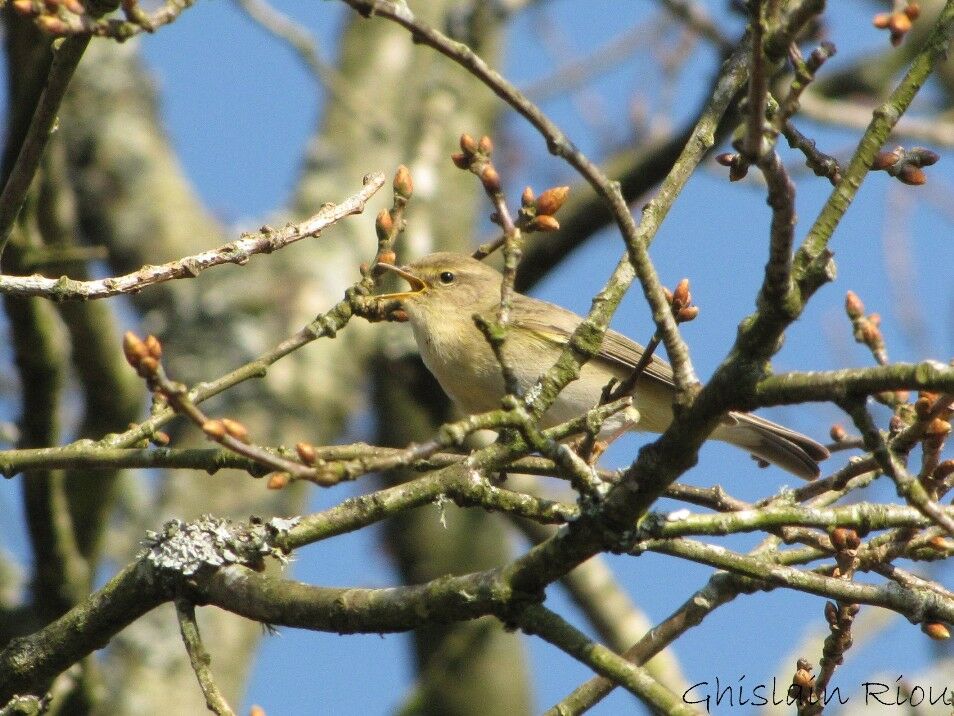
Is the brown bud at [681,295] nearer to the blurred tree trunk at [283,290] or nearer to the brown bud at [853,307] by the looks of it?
the brown bud at [853,307]

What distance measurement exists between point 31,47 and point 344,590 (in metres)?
3.28

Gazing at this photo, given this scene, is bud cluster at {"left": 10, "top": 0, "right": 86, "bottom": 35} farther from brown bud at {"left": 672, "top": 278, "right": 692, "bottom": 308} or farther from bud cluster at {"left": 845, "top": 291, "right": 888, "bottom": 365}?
bud cluster at {"left": 845, "top": 291, "right": 888, "bottom": 365}

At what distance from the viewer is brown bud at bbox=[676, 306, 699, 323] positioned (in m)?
3.10

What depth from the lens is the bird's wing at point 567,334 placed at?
17.8 ft

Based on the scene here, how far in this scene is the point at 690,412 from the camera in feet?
7.97

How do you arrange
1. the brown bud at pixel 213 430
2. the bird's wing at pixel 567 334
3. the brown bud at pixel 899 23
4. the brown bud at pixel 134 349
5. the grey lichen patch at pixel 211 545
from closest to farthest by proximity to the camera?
1. the brown bud at pixel 213 430
2. the brown bud at pixel 134 349
3. the brown bud at pixel 899 23
4. the grey lichen patch at pixel 211 545
5. the bird's wing at pixel 567 334

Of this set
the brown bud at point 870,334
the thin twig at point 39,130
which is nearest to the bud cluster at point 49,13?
the thin twig at point 39,130

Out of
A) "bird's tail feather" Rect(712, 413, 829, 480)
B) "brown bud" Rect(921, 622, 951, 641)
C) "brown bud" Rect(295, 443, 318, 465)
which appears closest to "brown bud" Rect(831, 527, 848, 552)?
"brown bud" Rect(921, 622, 951, 641)

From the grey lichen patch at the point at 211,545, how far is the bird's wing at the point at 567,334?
2418 mm

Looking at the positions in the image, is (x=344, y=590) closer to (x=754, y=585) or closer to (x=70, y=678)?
(x=754, y=585)

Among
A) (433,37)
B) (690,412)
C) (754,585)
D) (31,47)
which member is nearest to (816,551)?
(754,585)

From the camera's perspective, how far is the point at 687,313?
310cm

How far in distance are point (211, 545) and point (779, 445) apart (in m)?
3.30

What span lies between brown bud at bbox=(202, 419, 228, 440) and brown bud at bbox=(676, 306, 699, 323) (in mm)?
1337
